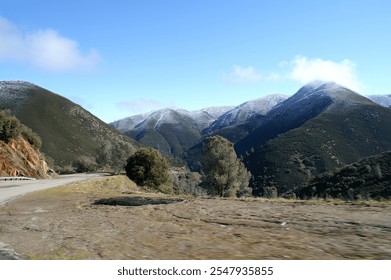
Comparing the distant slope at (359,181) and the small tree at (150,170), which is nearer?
the small tree at (150,170)

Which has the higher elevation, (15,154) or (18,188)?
(15,154)

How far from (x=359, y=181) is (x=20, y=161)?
239 feet

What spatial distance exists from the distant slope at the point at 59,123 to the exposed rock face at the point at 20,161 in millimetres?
83973

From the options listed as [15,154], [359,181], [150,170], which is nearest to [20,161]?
[15,154]

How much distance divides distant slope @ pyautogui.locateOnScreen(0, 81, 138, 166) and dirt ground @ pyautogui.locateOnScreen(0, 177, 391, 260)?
125m

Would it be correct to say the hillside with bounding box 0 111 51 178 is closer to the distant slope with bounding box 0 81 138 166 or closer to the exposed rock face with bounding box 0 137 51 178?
the exposed rock face with bounding box 0 137 51 178

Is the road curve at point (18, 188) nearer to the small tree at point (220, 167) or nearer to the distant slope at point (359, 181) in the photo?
the small tree at point (220, 167)

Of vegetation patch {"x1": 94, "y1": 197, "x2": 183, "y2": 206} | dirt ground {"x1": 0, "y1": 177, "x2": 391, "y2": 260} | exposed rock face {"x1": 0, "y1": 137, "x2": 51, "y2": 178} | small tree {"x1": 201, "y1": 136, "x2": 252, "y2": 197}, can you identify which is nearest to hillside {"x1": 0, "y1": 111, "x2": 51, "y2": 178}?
exposed rock face {"x1": 0, "y1": 137, "x2": 51, "y2": 178}

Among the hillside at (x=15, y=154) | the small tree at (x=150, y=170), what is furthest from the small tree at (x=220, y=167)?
the hillside at (x=15, y=154)

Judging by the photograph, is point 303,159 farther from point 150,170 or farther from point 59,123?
point 150,170

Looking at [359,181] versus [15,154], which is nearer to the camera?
[15,154]

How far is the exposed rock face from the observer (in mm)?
43750

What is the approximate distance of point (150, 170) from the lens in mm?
45625

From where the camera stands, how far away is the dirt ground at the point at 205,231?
8.16m
